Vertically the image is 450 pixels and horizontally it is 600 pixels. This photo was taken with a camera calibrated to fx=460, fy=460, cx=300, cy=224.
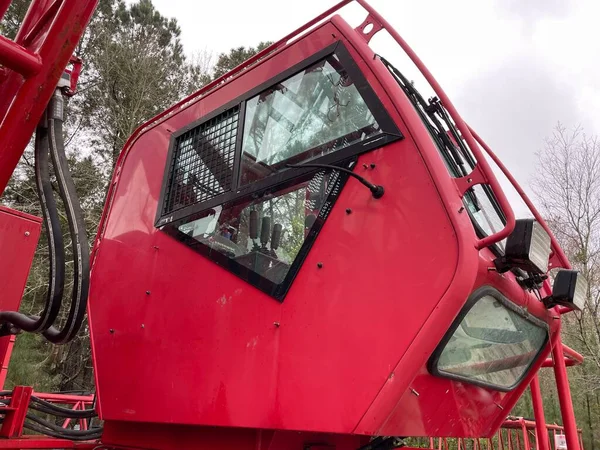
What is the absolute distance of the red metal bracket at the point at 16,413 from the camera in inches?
104

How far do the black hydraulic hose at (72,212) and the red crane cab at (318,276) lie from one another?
608 mm

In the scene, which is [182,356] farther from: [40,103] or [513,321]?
[513,321]

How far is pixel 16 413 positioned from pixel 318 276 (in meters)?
2.07

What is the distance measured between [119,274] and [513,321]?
7.41ft

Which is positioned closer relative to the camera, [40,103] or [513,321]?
[40,103]

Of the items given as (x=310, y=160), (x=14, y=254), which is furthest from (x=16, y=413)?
(x=310, y=160)

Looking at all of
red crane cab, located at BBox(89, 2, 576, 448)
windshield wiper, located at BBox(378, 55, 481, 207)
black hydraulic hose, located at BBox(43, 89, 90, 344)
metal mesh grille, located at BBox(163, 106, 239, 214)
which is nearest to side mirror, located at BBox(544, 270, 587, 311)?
red crane cab, located at BBox(89, 2, 576, 448)

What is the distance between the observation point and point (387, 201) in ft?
6.11

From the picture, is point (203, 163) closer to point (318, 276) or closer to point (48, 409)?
point (318, 276)

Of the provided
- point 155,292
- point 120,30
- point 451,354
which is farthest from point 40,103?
point 120,30

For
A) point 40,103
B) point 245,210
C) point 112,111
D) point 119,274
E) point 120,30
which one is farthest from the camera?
point 120,30

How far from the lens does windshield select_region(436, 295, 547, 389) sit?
1.82 metres

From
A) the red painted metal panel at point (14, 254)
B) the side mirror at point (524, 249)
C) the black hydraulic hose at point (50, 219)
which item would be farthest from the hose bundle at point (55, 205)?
the side mirror at point (524, 249)

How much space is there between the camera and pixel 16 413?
8.76 feet
